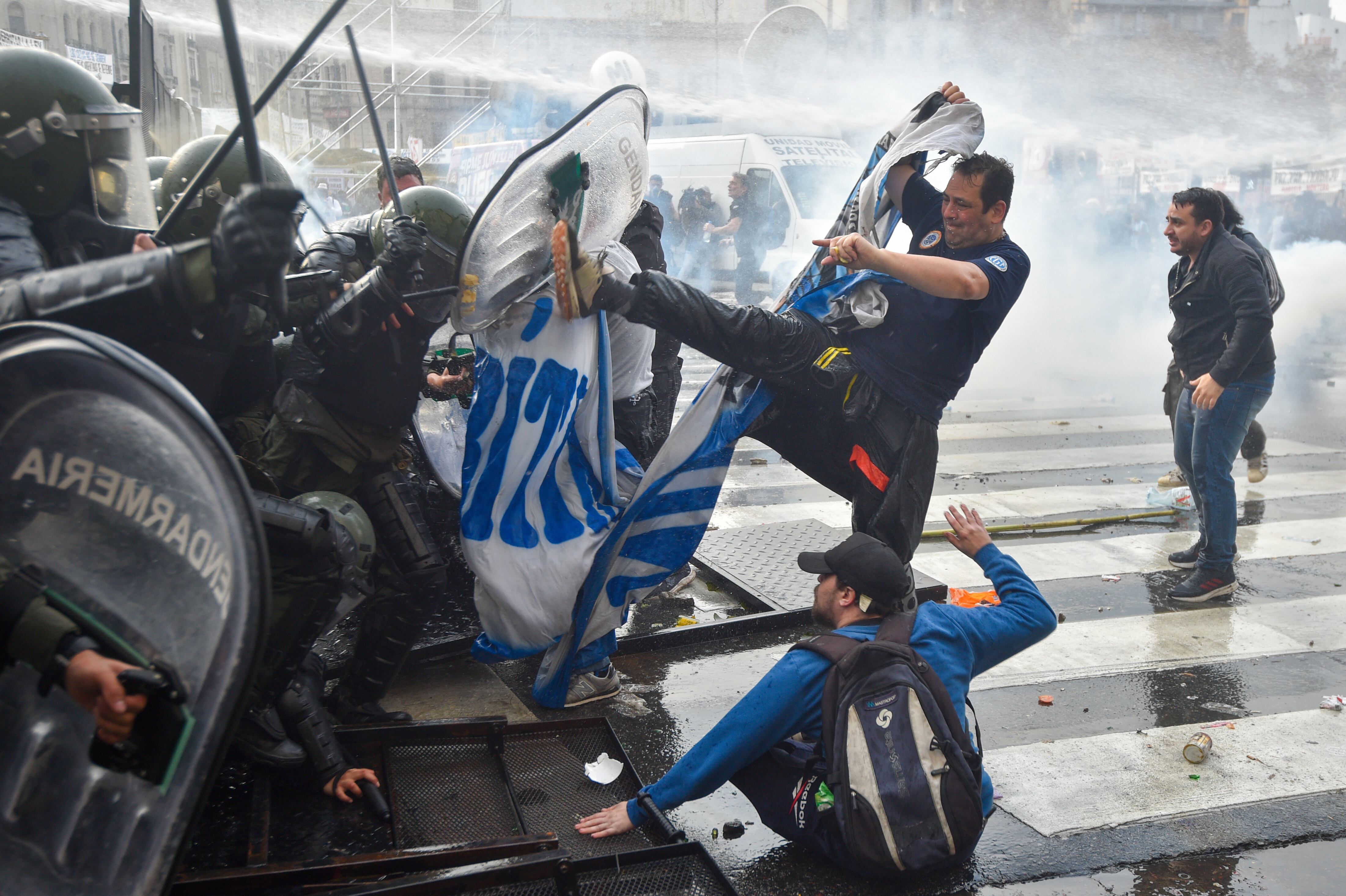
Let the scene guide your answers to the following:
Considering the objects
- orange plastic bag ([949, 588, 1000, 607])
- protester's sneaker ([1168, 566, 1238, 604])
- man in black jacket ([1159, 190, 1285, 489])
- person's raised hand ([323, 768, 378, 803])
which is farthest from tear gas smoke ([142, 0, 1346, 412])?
person's raised hand ([323, 768, 378, 803])

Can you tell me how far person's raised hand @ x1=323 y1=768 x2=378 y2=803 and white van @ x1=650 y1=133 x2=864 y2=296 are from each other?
42.3 feet

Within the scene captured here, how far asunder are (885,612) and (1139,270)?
56.9 ft

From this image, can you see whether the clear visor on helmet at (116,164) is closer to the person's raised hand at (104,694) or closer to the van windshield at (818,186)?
the person's raised hand at (104,694)

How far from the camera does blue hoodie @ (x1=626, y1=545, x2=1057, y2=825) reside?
2.58m

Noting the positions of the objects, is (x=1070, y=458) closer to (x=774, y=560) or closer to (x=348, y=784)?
(x=774, y=560)

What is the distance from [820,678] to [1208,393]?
3440 millimetres

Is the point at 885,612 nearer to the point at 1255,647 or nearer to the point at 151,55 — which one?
the point at 1255,647

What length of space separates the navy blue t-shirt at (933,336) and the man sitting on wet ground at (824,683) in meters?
0.68

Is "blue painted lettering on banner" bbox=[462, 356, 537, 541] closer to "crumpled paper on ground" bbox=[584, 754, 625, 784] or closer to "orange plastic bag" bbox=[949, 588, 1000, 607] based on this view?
"crumpled paper on ground" bbox=[584, 754, 625, 784]

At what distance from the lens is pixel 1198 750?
350cm

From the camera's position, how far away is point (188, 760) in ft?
4.89

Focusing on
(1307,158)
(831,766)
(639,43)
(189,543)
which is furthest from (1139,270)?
(189,543)

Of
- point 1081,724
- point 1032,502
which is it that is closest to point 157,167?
point 1081,724

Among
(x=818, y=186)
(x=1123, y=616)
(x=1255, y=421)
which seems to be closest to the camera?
(x=1123, y=616)
